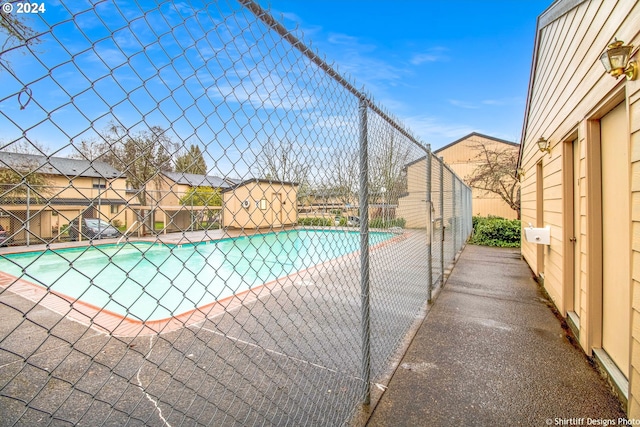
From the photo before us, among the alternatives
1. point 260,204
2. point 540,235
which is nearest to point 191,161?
point 260,204

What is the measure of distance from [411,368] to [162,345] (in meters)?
2.11

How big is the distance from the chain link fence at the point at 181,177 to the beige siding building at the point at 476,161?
1488 centimetres

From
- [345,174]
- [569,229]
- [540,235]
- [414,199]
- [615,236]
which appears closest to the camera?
[345,174]

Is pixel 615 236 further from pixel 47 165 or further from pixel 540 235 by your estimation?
pixel 47 165

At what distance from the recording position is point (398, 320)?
2941 millimetres

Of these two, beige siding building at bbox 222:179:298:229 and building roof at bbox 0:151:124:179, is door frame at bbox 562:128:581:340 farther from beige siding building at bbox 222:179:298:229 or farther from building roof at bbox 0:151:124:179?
building roof at bbox 0:151:124:179

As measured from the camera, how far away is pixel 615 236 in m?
2.18

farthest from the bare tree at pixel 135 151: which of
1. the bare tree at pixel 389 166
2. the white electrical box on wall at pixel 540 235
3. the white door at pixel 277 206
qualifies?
the white electrical box on wall at pixel 540 235

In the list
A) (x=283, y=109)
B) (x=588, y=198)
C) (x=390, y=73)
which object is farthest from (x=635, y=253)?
(x=390, y=73)

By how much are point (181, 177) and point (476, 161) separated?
60.1 ft

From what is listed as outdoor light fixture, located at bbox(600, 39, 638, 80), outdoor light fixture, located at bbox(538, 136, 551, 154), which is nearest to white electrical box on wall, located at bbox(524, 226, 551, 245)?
outdoor light fixture, located at bbox(538, 136, 551, 154)

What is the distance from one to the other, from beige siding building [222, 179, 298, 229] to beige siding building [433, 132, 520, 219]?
1528 centimetres

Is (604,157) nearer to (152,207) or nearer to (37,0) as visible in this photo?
(152,207)

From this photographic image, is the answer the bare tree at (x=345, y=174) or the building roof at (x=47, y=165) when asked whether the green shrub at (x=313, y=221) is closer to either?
the bare tree at (x=345, y=174)
